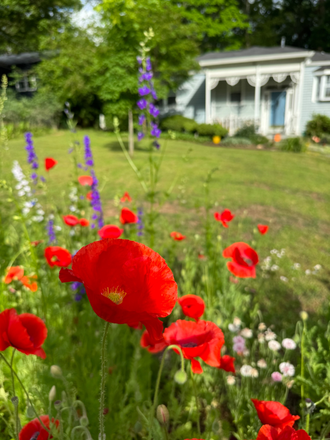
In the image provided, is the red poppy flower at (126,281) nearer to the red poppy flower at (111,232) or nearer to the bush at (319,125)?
the red poppy flower at (111,232)

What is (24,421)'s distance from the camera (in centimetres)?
126

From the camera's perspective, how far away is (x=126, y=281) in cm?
61

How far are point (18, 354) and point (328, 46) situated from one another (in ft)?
94.3

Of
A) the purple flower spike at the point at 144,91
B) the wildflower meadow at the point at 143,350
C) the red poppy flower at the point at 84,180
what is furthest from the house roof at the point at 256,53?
the red poppy flower at the point at 84,180

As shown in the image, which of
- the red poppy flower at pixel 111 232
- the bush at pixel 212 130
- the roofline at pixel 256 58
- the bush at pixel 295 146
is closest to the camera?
the red poppy flower at pixel 111 232

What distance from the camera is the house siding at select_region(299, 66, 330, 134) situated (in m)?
15.4

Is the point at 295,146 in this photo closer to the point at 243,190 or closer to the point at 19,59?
the point at 243,190

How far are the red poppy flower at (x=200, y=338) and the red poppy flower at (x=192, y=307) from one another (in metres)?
0.13

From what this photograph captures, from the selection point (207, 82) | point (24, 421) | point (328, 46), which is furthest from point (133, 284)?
point (328, 46)

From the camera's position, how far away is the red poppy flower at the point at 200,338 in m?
0.97

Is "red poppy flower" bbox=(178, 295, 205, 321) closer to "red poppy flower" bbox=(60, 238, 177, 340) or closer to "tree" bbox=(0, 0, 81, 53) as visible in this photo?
"red poppy flower" bbox=(60, 238, 177, 340)

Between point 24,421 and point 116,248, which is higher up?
point 116,248

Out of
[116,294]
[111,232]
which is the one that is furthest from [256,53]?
[116,294]

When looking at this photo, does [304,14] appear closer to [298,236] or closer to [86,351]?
[298,236]
